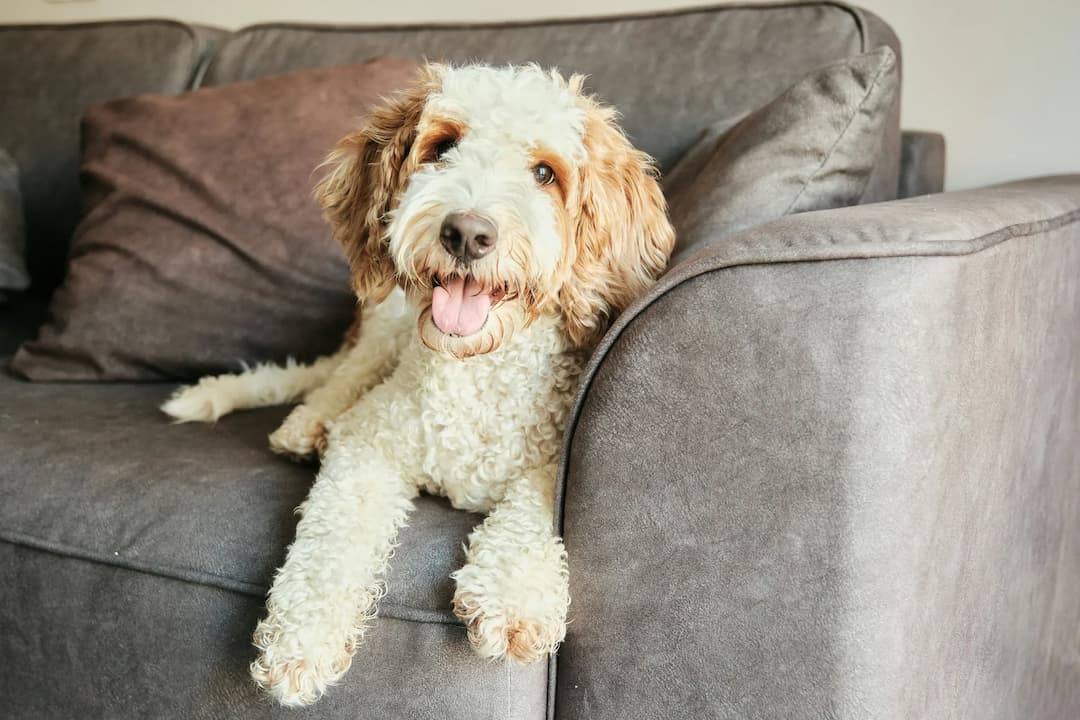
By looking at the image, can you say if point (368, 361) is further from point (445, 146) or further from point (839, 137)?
point (839, 137)

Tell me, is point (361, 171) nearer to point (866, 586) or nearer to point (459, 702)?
point (459, 702)

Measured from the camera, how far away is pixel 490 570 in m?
0.98

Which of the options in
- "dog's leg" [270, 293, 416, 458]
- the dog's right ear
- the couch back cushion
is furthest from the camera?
the couch back cushion

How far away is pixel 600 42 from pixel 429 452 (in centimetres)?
110

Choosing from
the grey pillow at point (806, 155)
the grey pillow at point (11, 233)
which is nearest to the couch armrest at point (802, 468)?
the grey pillow at point (806, 155)

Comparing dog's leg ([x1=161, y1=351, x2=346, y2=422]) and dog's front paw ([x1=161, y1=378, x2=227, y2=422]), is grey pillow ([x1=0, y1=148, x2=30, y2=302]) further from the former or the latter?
dog's front paw ([x1=161, y1=378, x2=227, y2=422])

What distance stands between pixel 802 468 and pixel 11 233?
6.23 feet

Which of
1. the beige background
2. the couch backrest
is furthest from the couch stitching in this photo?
the beige background

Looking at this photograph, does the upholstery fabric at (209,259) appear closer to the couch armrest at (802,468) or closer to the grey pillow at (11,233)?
the grey pillow at (11,233)

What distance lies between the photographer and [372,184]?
4.05ft

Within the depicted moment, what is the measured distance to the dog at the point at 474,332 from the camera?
982 millimetres

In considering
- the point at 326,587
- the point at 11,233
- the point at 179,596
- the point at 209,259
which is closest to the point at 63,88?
the point at 11,233

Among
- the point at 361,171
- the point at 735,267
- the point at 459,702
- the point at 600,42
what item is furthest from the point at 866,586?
the point at 600,42

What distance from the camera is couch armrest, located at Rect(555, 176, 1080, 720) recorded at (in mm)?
861
